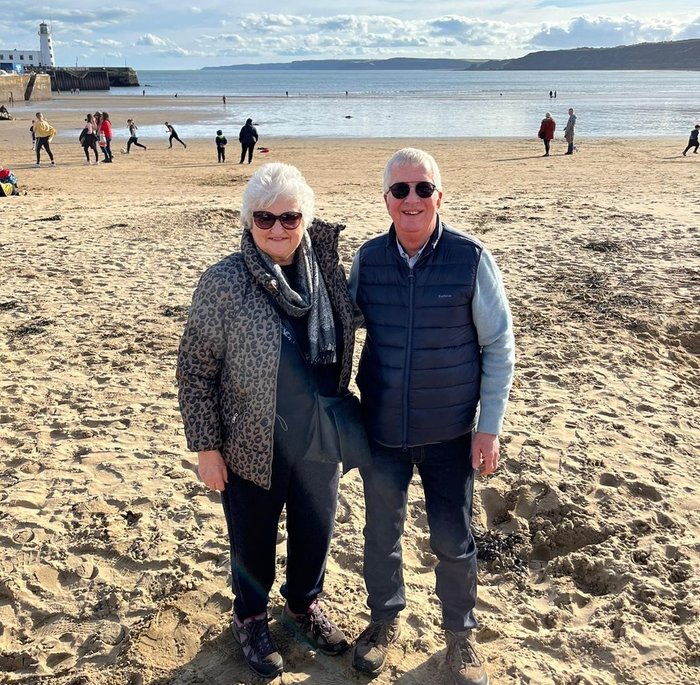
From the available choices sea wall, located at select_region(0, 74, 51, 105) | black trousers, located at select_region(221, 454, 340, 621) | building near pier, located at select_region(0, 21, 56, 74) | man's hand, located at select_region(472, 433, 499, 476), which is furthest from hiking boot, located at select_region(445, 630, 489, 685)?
building near pier, located at select_region(0, 21, 56, 74)

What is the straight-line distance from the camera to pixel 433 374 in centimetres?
256

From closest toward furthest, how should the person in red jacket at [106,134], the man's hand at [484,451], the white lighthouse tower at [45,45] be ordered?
the man's hand at [484,451], the person in red jacket at [106,134], the white lighthouse tower at [45,45]

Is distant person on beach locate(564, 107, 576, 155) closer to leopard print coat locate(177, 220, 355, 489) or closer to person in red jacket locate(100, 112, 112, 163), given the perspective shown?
person in red jacket locate(100, 112, 112, 163)

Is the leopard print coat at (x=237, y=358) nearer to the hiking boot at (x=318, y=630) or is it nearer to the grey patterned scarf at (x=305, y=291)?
the grey patterned scarf at (x=305, y=291)

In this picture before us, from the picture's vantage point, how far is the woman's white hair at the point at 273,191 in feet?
7.77

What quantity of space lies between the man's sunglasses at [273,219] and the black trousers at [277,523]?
2.95ft

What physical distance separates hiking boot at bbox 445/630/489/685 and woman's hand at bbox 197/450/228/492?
4.08 feet

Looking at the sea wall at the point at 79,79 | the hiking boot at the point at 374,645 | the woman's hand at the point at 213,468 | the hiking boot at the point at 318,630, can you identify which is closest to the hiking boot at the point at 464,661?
the hiking boot at the point at 374,645

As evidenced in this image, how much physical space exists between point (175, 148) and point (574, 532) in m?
26.9

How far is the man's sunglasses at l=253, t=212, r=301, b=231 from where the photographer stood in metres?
2.38

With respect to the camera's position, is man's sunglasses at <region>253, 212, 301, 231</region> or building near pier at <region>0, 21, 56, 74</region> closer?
man's sunglasses at <region>253, 212, 301, 231</region>

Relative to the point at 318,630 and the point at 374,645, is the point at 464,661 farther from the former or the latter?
the point at 318,630

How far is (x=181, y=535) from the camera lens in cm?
380

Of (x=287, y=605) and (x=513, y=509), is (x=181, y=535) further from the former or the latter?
(x=513, y=509)
